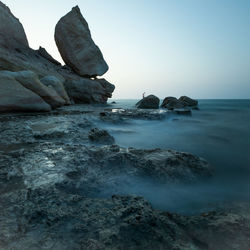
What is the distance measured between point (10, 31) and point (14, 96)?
14.3 m

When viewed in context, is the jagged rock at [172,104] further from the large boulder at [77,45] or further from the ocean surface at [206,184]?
the ocean surface at [206,184]

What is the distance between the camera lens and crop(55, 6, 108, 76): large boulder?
21.2 metres

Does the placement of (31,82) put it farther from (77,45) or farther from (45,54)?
(45,54)

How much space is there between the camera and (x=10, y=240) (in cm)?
98

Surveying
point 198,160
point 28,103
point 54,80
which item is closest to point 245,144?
point 198,160

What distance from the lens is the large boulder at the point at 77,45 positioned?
21.2 meters

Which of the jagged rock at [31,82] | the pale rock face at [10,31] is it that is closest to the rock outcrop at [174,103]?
the jagged rock at [31,82]

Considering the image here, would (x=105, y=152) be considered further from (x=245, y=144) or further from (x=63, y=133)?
(x=245, y=144)

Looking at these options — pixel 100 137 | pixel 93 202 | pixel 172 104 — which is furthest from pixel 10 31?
pixel 93 202

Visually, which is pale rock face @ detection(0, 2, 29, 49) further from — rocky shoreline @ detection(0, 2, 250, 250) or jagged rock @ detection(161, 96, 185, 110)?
rocky shoreline @ detection(0, 2, 250, 250)

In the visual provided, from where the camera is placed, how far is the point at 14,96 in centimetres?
604

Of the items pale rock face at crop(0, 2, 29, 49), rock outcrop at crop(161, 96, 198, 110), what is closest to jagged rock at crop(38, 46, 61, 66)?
pale rock face at crop(0, 2, 29, 49)

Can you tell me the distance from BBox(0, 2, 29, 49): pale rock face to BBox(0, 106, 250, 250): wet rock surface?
1752 centimetres

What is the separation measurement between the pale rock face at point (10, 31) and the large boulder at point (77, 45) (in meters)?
4.94
